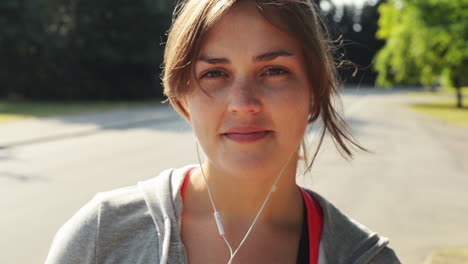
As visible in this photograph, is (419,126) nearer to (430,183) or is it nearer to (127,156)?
(430,183)

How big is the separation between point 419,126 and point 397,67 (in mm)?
15432

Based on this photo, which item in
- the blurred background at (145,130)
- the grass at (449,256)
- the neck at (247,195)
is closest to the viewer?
the neck at (247,195)

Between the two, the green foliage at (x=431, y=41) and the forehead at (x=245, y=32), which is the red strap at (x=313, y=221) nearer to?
the forehead at (x=245, y=32)

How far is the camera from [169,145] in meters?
12.9

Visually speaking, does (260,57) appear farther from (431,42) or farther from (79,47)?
(79,47)

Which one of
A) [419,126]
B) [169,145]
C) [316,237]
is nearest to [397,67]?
[419,126]

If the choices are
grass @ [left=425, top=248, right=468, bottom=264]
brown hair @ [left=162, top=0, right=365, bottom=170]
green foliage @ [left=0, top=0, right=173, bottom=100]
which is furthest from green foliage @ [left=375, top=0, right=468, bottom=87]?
brown hair @ [left=162, top=0, right=365, bottom=170]

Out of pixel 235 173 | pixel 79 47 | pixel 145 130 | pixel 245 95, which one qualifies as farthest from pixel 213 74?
pixel 79 47

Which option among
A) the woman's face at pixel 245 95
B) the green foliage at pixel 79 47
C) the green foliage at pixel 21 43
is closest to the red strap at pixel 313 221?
the woman's face at pixel 245 95

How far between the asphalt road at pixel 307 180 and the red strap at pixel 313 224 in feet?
2.44

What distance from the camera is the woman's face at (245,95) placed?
55.3 inches

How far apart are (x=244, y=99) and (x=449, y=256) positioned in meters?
4.44

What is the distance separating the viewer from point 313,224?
5.08 feet

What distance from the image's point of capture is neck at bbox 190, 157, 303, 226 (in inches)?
60.7
